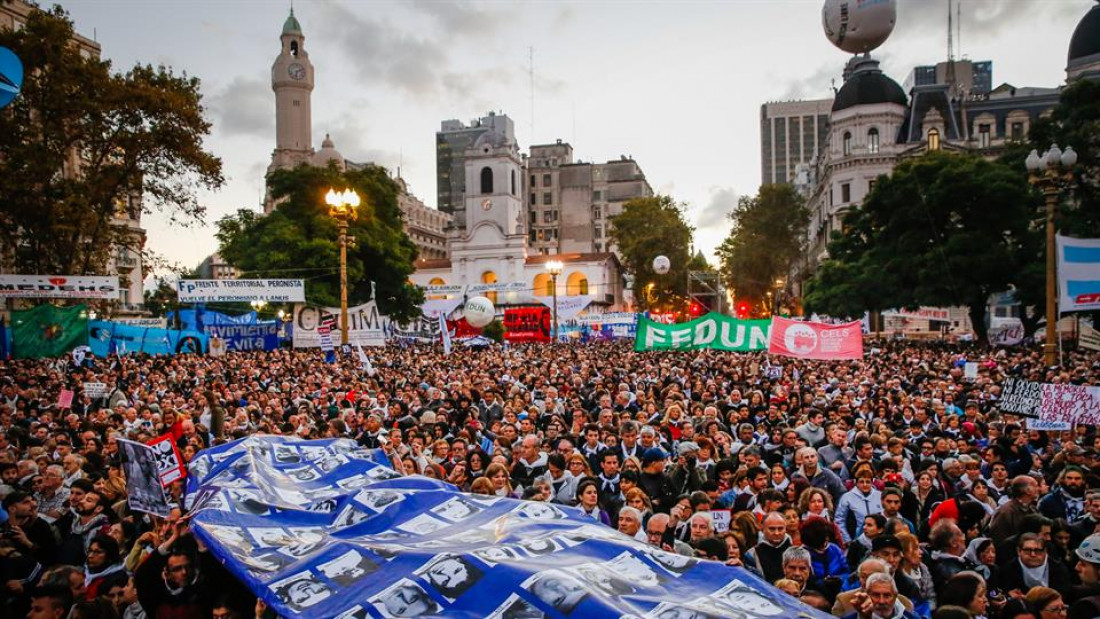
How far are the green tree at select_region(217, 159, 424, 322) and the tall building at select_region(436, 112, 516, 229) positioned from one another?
Answer: 72368mm

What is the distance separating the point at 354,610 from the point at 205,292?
19392mm

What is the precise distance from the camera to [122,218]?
164 feet

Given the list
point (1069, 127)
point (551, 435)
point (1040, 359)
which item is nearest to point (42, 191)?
point (551, 435)

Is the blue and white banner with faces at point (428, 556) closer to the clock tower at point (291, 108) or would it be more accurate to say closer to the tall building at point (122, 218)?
the tall building at point (122, 218)

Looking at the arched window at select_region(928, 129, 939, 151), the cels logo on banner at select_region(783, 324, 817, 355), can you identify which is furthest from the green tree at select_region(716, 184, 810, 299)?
the cels logo on banner at select_region(783, 324, 817, 355)

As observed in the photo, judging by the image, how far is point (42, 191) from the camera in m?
23.3

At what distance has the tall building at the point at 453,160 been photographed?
120500 mm

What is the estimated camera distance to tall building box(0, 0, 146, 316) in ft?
84.0

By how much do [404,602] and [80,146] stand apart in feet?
85.0

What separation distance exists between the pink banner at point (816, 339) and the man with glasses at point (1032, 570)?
11.6 metres

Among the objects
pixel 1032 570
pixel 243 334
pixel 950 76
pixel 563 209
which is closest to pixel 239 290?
pixel 243 334

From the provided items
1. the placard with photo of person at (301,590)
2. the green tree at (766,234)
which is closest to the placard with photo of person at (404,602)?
the placard with photo of person at (301,590)

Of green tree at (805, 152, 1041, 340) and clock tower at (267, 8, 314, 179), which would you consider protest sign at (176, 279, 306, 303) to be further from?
clock tower at (267, 8, 314, 179)

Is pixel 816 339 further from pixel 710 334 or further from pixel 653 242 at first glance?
pixel 653 242
